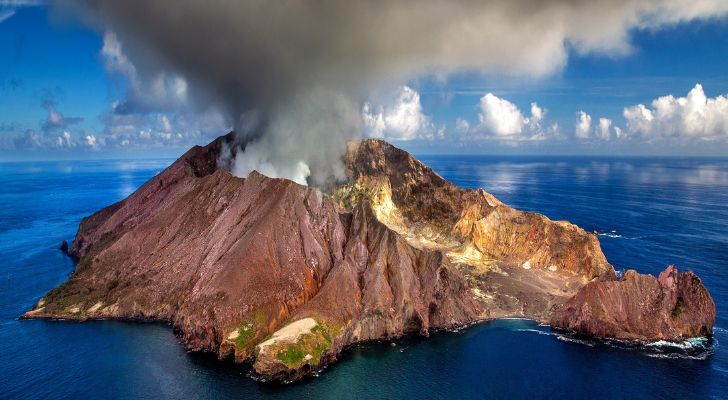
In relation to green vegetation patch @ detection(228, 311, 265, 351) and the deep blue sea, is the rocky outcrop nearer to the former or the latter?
the deep blue sea

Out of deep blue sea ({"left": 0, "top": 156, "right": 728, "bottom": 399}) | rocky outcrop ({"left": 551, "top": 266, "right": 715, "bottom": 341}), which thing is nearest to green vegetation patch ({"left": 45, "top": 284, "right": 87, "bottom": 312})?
deep blue sea ({"left": 0, "top": 156, "right": 728, "bottom": 399})

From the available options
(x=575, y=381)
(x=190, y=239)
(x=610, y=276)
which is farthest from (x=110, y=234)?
(x=610, y=276)

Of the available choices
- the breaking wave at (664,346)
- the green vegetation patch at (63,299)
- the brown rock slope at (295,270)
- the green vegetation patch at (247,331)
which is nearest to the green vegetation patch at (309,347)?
the brown rock slope at (295,270)

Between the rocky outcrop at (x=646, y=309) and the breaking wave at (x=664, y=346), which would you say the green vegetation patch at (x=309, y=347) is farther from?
the rocky outcrop at (x=646, y=309)

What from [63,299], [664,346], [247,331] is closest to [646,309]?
[664,346]

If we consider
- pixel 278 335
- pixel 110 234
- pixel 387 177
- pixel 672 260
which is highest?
pixel 387 177

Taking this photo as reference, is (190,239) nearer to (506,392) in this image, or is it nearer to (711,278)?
(506,392)
